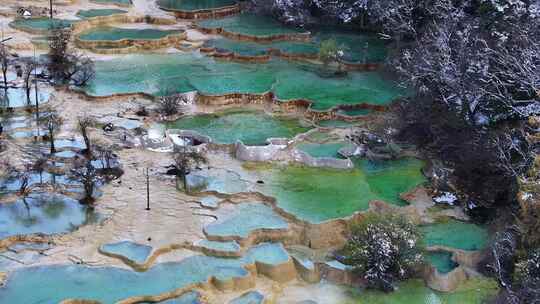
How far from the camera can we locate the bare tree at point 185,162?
25.4 meters

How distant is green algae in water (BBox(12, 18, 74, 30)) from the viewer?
41156 mm

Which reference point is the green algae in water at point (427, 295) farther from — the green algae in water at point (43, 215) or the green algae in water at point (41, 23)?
the green algae in water at point (41, 23)

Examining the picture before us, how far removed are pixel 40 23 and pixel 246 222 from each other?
24.9 m

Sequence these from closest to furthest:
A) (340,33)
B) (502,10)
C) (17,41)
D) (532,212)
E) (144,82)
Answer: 1. (532,212)
2. (502,10)
3. (144,82)
4. (17,41)
5. (340,33)

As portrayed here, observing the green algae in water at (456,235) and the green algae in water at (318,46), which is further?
the green algae in water at (318,46)

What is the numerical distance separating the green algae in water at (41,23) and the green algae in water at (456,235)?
85.3 ft

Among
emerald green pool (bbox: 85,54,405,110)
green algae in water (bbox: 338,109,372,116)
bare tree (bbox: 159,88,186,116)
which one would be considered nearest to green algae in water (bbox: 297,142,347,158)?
green algae in water (bbox: 338,109,372,116)

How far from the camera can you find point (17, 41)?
38.3 metres

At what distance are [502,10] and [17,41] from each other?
25.0 m

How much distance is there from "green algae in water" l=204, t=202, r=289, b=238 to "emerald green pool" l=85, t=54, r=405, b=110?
957 cm

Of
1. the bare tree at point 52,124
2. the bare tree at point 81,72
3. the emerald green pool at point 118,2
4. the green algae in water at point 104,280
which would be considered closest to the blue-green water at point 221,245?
the green algae in water at point 104,280

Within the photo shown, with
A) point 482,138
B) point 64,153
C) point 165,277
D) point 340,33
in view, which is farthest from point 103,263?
point 340,33

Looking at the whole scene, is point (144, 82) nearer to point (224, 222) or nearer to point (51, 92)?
point (51, 92)

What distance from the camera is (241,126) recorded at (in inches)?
1200
